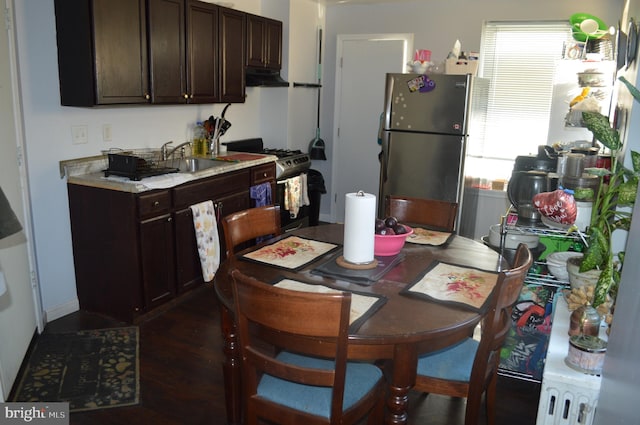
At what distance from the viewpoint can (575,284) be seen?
7.28 ft

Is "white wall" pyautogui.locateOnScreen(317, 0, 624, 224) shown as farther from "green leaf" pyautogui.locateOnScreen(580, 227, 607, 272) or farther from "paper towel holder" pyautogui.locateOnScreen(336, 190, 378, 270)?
"paper towel holder" pyautogui.locateOnScreen(336, 190, 378, 270)

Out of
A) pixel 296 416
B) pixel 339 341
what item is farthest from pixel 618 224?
pixel 296 416

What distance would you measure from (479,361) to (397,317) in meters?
0.38

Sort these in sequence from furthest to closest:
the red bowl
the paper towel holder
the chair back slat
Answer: the red bowl
the paper towel holder
the chair back slat

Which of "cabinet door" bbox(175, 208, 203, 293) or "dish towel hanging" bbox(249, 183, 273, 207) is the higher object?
"dish towel hanging" bbox(249, 183, 273, 207)

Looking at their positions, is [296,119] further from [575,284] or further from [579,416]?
[579,416]

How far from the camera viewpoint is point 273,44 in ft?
15.3

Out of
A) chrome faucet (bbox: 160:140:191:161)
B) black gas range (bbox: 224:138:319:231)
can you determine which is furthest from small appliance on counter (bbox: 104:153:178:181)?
black gas range (bbox: 224:138:319:231)

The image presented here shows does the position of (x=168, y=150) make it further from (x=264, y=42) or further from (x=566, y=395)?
(x=566, y=395)

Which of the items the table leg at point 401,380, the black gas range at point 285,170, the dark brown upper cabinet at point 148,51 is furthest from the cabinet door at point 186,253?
the table leg at point 401,380

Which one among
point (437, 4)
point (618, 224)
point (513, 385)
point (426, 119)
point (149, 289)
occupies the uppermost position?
point (437, 4)

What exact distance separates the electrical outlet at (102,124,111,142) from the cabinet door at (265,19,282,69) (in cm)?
166

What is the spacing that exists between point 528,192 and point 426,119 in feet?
5.75

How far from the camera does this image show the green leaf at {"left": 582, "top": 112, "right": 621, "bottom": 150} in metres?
2.01
